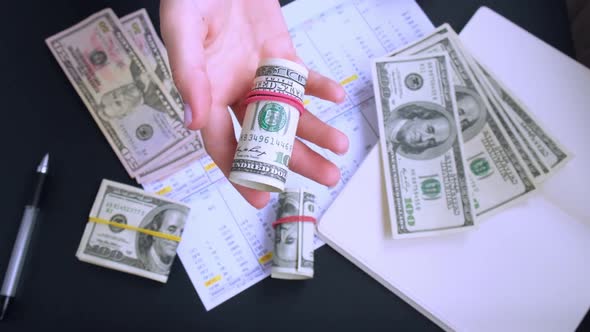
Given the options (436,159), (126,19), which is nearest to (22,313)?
(126,19)

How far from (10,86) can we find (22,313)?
0.41 meters

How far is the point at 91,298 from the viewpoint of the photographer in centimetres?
75

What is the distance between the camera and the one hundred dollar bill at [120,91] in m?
0.80

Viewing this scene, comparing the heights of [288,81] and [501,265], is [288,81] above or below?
above

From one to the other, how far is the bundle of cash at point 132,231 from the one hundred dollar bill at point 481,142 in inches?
20.9

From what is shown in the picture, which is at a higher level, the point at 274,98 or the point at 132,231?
the point at 274,98

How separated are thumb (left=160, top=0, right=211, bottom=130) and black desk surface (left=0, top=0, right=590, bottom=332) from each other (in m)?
0.33

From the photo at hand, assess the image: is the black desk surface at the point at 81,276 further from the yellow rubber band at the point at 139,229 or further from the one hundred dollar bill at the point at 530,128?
the one hundred dollar bill at the point at 530,128

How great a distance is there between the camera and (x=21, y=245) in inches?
29.7

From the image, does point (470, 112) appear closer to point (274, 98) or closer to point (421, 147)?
point (421, 147)

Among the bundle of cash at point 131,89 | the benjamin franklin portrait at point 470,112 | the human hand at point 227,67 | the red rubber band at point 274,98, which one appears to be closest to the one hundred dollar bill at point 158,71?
the bundle of cash at point 131,89

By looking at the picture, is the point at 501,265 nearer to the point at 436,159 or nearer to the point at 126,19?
the point at 436,159

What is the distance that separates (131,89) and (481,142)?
2.20 feet

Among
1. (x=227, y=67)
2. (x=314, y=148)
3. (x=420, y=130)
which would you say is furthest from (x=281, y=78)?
(x=420, y=130)
